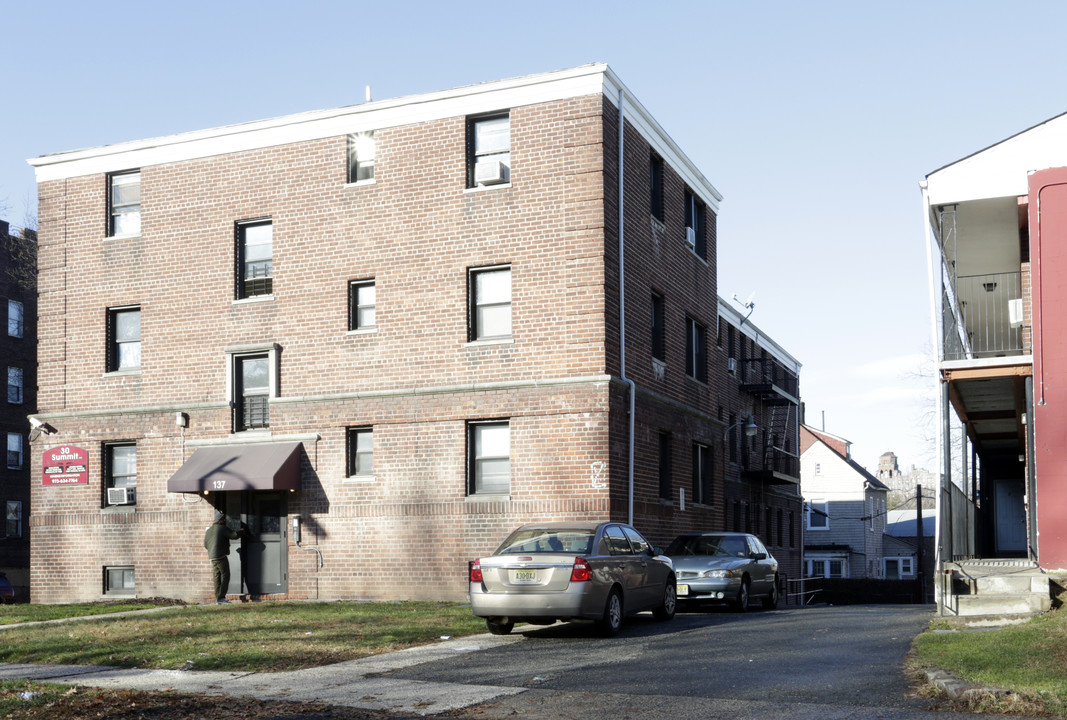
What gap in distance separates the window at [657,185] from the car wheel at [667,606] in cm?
1075

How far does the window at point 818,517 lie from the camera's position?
6281 centimetres

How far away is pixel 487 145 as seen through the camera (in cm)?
2381

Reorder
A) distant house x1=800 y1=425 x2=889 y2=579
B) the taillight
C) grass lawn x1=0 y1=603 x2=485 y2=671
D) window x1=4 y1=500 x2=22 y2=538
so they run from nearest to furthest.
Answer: grass lawn x1=0 y1=603 x2=485 y2=671 → the taillight → window x1=4 y1=500 x2=22 y2=538 → distant house x1=800 y1=425 x2=889 y2=579

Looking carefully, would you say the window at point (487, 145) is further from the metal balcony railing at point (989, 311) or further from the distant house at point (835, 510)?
the distant house at point (835, 510)

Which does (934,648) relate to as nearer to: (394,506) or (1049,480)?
(1049,480)

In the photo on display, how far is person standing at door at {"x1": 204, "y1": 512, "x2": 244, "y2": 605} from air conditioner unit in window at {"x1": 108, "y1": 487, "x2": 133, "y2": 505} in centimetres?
349

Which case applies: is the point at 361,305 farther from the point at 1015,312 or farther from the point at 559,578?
the point at 1015,312

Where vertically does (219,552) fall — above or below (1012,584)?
below

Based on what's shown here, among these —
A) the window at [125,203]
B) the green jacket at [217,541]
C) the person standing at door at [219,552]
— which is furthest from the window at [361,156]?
the green jacket at [217,541]

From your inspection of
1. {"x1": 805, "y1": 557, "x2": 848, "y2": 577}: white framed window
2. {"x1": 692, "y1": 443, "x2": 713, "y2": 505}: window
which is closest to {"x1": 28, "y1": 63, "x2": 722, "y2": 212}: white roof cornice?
{"x1": 692, "y1": 443, "x2": 713, "y2": 505}: window

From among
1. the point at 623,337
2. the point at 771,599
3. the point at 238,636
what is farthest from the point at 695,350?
the point at 238,636

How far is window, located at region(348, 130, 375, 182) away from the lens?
2456 cm

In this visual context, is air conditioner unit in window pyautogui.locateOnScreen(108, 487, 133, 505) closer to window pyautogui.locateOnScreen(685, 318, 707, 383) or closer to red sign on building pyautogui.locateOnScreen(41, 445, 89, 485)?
red sign on building pyautogui.locateOnScreen(41, 445, 89, 485)

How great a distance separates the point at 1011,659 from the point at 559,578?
5443mm
